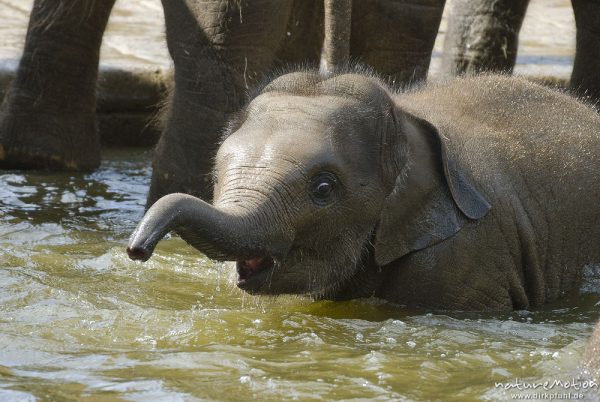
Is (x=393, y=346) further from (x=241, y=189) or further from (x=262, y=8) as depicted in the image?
(x=262, y=8)

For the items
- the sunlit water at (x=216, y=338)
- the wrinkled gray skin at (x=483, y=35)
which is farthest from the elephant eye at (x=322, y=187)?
the wrinkled gray skin at (x=483, y=35)

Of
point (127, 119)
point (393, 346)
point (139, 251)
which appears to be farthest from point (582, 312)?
point (127, 119)

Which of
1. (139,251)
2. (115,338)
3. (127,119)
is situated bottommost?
(127,119)

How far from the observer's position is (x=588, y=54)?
8609 mm

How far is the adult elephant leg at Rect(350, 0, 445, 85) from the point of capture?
731 centimetres

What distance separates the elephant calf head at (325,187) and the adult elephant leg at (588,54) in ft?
9.07

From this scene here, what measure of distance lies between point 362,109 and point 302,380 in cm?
126

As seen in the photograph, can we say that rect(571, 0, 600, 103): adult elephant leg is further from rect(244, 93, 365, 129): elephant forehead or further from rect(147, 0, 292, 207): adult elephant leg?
rect(244, 93, 365, 129): elephant forehead

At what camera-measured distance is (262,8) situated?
6734 millimetres

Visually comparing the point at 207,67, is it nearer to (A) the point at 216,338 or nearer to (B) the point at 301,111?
(B) the point at 301,111

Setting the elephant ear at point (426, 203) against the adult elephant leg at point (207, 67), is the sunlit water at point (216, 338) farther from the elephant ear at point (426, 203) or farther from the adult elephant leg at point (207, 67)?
the adult elephant leg at point (207, 67)

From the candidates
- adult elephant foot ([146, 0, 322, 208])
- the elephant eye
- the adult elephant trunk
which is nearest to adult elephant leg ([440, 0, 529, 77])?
adult elephant foot ([146, 0, 322, 208])

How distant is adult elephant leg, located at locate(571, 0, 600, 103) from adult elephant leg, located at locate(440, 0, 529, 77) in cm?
52

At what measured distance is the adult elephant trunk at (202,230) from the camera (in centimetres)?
476
